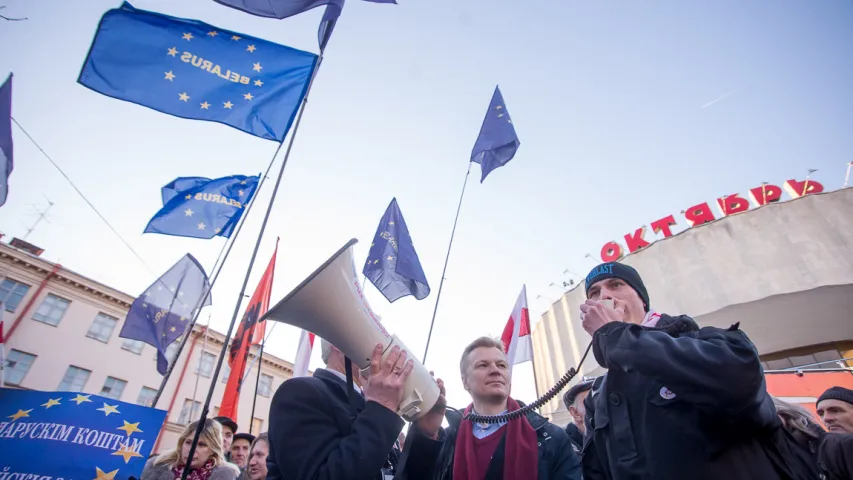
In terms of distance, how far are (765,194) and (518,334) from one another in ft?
58.5

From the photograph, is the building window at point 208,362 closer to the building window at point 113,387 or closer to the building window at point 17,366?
the building window at point 113,387

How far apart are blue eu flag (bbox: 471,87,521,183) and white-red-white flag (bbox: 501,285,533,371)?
2.30 meters

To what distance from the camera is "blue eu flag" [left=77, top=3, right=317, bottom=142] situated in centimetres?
376

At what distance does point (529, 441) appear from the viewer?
7.14 feet

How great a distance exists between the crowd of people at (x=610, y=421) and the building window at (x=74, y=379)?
26100mm

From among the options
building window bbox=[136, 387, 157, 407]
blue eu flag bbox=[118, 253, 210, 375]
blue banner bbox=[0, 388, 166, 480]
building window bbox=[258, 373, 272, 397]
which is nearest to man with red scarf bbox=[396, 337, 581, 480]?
blue banner bbox=[0, 388, 166, 480]

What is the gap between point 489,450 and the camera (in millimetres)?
2279

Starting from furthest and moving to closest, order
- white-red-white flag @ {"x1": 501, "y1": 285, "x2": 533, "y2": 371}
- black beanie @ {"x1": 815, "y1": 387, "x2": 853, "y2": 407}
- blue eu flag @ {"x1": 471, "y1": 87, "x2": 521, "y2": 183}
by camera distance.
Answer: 1. blue eu flag @ {"x1": 471, "y1": 87, "x2": 521, "y2": 183}
2. white-red-white flag @ {"x1": 501, "y1": 285, "x2": 533, "y2": 371}
3. black beanie @ {"x1": 815, "y1": 387, "x2": 853, "y2": 407}

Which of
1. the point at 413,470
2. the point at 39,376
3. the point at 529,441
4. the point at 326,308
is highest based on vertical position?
the point at 39,376

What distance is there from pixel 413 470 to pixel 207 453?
2.51 metres

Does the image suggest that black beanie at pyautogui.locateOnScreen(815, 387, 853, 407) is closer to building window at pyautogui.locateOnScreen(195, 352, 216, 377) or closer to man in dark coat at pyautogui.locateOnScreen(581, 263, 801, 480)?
man in dark coat at pyautogui.locateOnScreen(581, 263, 801, 480)

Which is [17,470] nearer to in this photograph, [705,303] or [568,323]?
[705,303]

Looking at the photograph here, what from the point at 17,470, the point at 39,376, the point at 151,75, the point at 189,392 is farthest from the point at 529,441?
the point at 189,392

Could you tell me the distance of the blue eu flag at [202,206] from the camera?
6566 mm
